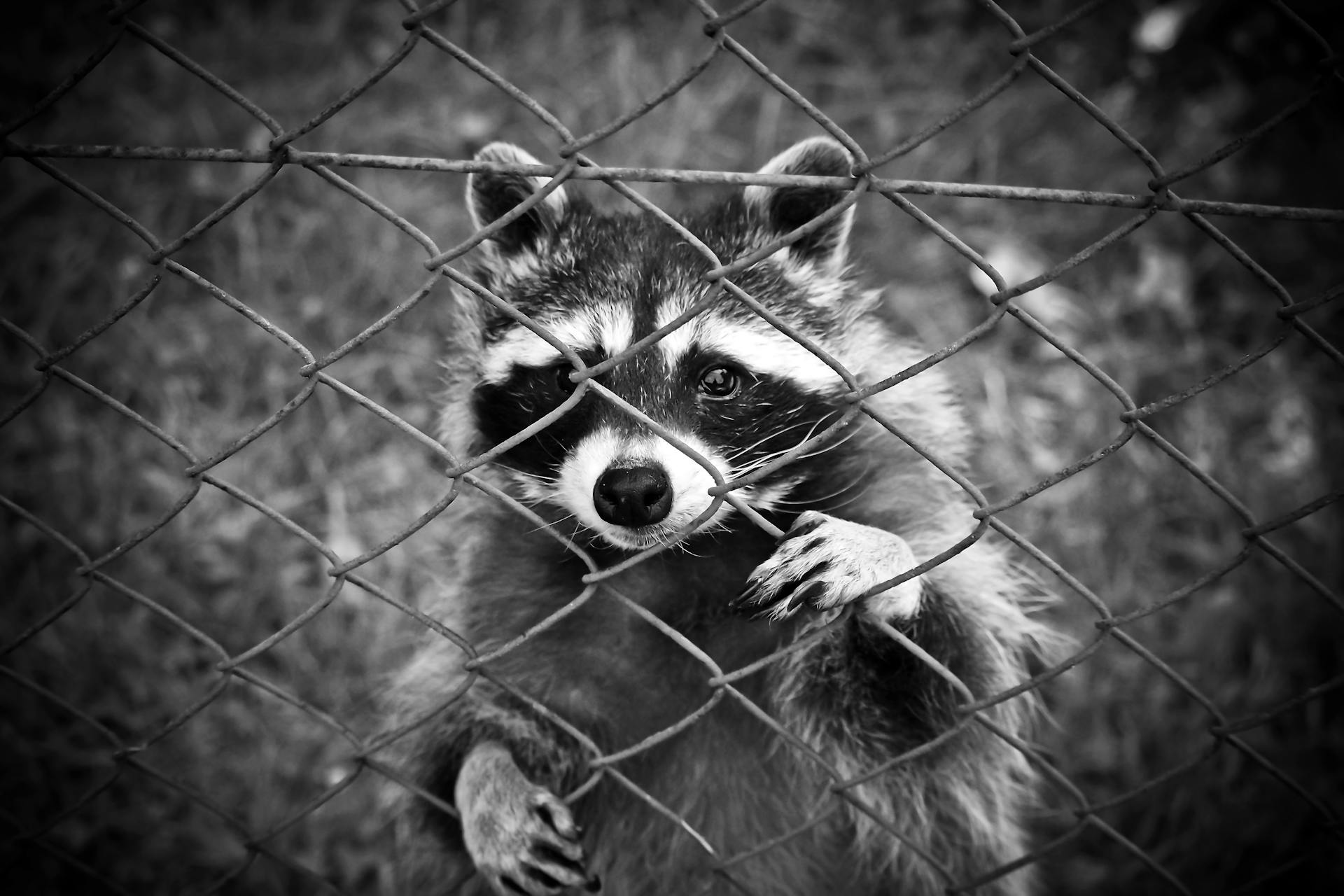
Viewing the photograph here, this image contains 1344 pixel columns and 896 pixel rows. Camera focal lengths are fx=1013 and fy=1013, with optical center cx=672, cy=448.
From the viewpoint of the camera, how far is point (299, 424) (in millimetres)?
3887

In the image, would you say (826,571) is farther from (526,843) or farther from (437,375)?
(437,375)

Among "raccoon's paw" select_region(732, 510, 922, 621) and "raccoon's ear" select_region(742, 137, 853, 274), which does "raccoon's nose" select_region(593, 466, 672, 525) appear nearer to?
"raccoon's paw" select_region(732, 510, 922, 621)

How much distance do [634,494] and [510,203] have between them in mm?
916

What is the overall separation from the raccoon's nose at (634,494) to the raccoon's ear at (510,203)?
0.73 meters

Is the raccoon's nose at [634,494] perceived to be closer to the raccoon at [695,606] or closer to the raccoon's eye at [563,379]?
the raccoon at [695,606]

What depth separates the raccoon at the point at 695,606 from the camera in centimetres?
207

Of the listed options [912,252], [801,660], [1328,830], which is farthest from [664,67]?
[1328,830]


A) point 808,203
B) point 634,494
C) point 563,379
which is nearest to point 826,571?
point 634,494

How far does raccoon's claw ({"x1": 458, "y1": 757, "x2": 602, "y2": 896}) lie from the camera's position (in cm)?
199

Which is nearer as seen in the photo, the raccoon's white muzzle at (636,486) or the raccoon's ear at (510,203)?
the raccoon's white muzzle at (636,486)

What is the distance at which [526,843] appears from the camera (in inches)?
78.7

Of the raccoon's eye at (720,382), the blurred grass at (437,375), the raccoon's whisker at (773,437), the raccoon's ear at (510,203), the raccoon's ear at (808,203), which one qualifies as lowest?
the blurred grass at (437,375)

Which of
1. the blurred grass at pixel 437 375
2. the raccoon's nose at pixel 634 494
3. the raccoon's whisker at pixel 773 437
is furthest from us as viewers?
the blurred grass at pixel 437 375

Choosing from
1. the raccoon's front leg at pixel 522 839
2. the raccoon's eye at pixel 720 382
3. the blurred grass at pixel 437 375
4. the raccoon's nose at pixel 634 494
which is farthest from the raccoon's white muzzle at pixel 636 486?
the blurred grass at pixel 437 375
